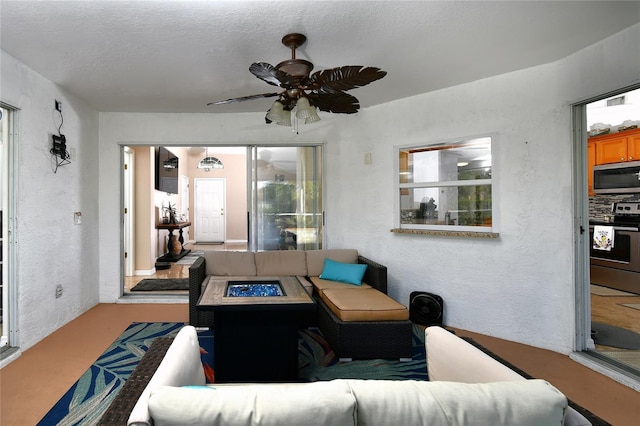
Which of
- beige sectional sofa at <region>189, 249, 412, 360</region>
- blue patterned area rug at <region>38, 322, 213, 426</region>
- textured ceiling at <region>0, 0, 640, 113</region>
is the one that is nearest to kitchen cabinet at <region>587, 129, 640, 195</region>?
textured ceiling at <region>0, 0, 640, 113</region>

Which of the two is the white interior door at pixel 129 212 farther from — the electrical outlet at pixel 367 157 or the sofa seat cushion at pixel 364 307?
the sofa seat cushion at pixel 364 307

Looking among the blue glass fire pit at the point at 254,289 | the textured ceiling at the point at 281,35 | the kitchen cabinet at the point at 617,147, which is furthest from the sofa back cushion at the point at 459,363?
the kitchen cabinet at the point at 617,147

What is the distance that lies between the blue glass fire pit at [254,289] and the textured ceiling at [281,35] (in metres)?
1.88

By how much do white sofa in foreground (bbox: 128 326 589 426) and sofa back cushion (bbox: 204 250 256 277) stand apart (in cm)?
290

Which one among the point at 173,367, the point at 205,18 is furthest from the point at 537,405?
the point at 205,18

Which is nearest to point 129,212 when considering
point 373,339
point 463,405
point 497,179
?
point 373,339

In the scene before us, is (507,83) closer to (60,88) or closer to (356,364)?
(356,364)

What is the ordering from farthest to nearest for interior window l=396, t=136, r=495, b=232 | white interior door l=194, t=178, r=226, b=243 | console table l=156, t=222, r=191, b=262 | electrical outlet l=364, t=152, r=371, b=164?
white interior door l=194, t=178, r=226, b=243
console table l=156, t=222, r=191, b=262
electrical outlet l=364, t=152, r=371, b=164
interior window l=396, t=136, r=495, b=232

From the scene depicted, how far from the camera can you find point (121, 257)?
4.32 metres

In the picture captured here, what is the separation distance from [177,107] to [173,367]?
12.2ft

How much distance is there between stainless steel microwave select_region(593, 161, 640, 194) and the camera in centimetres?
449

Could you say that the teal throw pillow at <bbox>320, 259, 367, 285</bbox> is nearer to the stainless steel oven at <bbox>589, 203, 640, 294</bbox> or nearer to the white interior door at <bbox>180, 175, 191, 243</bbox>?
the stainless steel oven at <bbox>589, 203, 640, 294</bbox>

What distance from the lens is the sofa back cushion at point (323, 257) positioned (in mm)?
3891

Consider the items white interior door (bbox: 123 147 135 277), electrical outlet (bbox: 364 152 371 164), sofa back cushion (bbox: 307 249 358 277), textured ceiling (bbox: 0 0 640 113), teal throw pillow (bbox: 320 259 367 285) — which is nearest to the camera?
textured ceiling (bbox: 0 0 640 113)
